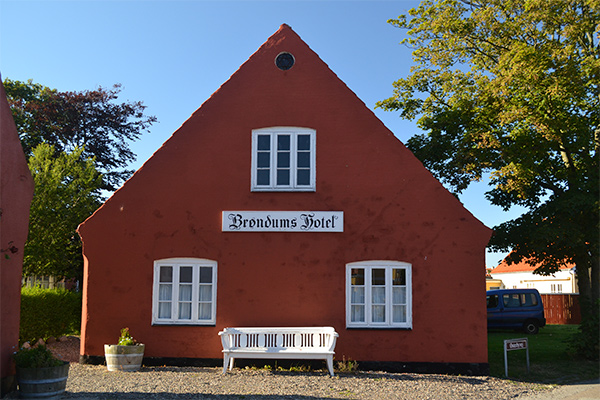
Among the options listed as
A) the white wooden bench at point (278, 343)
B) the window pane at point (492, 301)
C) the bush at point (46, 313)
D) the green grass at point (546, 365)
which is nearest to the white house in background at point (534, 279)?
the window pane at point (492, 301)

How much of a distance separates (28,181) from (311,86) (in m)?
6.28

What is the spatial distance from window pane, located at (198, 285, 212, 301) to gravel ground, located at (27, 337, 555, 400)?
4.93 ft

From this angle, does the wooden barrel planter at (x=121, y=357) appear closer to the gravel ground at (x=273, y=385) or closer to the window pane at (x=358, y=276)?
the gravel ground at (x=273, y=385)

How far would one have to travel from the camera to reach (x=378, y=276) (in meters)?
11.9

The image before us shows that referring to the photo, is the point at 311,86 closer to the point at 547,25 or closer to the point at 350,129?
the point at 350,129

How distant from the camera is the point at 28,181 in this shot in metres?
9.11

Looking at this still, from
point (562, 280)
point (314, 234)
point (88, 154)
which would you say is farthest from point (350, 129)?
point (562, 280)

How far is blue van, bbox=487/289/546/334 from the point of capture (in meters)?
22.1

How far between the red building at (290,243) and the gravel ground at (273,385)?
797mm

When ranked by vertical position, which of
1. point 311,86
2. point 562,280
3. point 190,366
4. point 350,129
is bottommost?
point 190,366

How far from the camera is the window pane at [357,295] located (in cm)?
1181

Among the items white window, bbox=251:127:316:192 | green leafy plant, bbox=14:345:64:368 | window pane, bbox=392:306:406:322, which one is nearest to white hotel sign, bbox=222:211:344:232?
white window, bbox=251:127:316:192

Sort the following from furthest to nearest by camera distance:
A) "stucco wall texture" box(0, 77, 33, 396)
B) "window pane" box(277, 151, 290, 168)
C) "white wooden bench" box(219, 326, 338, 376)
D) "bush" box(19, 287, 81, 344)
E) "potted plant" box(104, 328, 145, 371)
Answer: "bush" box(19, 287, 81, 344)
"window pane" box(277, 151, 290, 168)
"potted plant" box(104, 328, 145, 371)
"white wooden bench" box(219, 326, 338, 376)
"stucco wall texture" box(0, 77, 33, 396)

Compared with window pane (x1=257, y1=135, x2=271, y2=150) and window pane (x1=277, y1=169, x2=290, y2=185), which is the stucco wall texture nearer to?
Answer: window pane (x1=257, y1=135, x2=271, y2=150)
